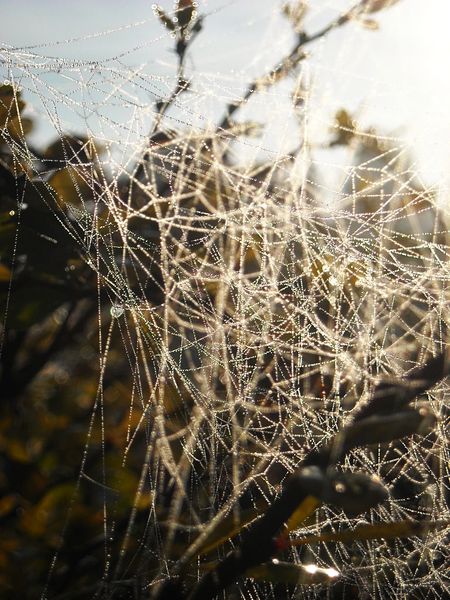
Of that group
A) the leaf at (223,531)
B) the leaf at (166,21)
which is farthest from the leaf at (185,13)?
the leaf at (223,531)

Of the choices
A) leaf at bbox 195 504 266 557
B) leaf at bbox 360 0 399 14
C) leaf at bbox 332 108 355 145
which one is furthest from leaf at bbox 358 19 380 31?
leaf at bbox 195 504 266 557

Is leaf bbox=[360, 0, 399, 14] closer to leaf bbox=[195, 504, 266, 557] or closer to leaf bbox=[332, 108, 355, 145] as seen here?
leaf bbox=[332, 108, 355, 145]

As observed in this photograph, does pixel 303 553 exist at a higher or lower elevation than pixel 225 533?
lower

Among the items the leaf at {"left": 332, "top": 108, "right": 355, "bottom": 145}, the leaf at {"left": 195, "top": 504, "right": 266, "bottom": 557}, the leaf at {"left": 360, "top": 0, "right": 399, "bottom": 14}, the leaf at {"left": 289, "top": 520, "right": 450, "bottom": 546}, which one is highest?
the leaf at {"left": 360, "top": 0, "right": 399, "bottom": 14}

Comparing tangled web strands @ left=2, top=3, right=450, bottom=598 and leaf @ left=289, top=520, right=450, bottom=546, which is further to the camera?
tangled web strands @ left=2, top=3, right=450, bottom=598

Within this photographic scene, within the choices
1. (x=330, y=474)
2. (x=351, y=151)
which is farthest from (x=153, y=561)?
(x=351, y=151)

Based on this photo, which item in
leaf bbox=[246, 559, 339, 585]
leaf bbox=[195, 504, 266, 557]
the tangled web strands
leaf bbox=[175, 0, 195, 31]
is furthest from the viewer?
leaf bbox=[175, 0, 195, 31]

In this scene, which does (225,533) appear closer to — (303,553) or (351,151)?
(303,553)

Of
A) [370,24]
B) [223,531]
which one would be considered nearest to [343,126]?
[370,24]

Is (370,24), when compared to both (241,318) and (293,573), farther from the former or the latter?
(293,573)
